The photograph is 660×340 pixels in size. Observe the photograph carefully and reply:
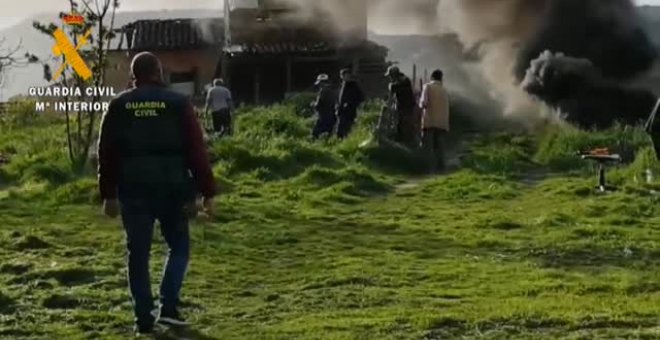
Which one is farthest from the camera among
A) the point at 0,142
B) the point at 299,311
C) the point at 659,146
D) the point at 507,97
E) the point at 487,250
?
the point at 507,97

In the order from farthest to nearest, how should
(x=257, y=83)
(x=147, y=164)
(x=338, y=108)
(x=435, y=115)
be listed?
1. (x=257, y=83)
2. (x=338, y=108)
3. (x=435, y=115)
4. (x=147, y=164)

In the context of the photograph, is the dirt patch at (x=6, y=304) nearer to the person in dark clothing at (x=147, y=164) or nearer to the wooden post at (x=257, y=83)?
the person in dark clothing at (x=147, y=164)

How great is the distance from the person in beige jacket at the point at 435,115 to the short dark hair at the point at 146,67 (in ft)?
36.8

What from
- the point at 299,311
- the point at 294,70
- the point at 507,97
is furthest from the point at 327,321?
the point at 294,70

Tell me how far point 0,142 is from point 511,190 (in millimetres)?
12151

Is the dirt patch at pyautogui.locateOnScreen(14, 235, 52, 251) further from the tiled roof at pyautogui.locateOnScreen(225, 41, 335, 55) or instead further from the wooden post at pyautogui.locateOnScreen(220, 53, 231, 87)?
the wooden post at pyautogui.locateOnScreen(220, 53, 231, 87)

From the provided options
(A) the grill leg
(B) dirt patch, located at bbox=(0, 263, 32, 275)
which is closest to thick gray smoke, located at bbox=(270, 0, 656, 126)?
(A) the grill leg

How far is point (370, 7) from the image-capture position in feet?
104

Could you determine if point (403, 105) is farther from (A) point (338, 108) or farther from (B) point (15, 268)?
(B) point (15, 268)

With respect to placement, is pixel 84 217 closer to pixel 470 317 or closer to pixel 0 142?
pixel 470 317

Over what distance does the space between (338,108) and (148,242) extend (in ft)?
49.9

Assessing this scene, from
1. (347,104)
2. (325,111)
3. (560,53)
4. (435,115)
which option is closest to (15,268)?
(435,115)

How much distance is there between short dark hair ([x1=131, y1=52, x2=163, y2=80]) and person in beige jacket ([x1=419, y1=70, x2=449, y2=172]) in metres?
11.2

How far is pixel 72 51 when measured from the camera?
1959 centimetres
